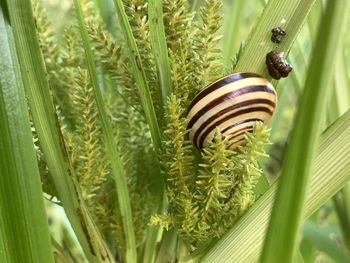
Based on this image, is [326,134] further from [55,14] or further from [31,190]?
[55,14]

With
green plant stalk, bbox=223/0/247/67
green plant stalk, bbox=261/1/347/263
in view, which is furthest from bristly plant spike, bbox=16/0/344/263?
green plant stalk, bbox=223/0/247/67

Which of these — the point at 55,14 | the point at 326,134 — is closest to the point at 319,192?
the point at 326,134

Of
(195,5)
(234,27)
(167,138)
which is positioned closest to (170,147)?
(167,138)

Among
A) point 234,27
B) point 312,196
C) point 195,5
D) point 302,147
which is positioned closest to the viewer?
point 302,147

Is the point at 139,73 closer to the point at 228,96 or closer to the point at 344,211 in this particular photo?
the point at 228,96

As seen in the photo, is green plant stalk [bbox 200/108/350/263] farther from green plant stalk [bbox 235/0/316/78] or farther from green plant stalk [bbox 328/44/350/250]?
green plant stalk [bbox 328/44/350/250]

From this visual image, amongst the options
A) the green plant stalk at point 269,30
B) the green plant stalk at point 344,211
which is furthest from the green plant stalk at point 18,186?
the green plant stalk at point 344,211
